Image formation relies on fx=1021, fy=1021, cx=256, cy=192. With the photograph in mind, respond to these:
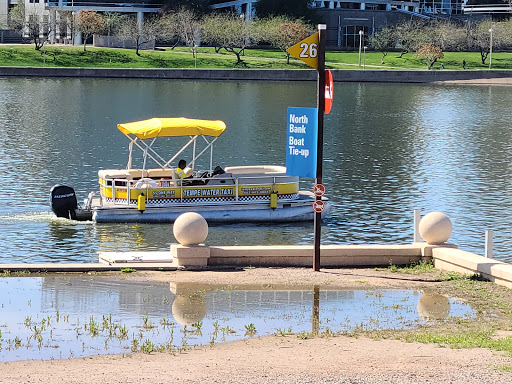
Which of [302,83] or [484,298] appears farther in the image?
[302,83]

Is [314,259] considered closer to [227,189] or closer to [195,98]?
[227,189]

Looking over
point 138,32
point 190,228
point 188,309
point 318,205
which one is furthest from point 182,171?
point 138,32

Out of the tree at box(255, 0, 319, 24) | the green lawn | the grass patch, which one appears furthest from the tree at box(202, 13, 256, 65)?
the grass patch

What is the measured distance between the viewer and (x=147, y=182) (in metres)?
32.7

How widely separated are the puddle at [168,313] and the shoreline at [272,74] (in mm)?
89364

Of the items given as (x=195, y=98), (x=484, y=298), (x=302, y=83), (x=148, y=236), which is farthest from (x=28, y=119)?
(x=484, y=298)

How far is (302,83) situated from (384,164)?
58351 mm

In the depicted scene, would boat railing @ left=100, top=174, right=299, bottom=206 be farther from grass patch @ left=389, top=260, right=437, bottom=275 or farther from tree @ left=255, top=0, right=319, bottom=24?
tree @ left=255, top=0, right=319, bottom=24

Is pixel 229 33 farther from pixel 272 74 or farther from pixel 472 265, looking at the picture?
pixel 472 265

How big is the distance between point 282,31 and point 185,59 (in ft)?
39.6

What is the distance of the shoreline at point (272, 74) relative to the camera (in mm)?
106375

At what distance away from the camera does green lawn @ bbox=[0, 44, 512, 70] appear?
4395 inches

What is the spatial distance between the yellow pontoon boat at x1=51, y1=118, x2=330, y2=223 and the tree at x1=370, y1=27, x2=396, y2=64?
9432cm

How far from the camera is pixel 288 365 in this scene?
13.0m
